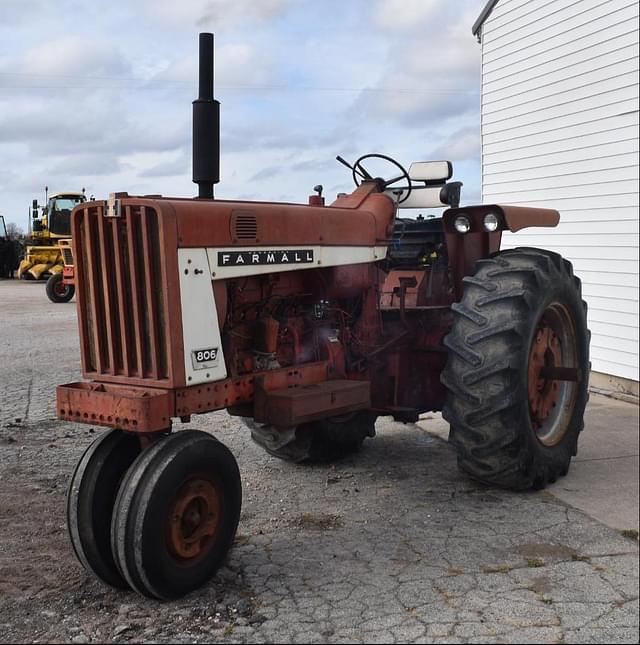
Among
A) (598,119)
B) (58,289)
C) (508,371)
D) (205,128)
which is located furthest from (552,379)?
(58,289)

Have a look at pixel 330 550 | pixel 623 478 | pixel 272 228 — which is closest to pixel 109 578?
pixel 330 550

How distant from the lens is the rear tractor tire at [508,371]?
4.49m

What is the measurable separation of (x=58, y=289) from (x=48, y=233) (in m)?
6.38

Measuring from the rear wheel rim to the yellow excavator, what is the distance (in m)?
23.3

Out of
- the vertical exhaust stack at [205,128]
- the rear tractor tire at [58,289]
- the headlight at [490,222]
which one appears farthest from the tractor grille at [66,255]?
the headlight at [490,222]

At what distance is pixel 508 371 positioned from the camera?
4473mm

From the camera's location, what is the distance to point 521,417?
456cm

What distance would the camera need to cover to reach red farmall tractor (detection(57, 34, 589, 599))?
143 inches

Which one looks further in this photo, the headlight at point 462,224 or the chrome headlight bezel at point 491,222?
the headlight at point 462,224

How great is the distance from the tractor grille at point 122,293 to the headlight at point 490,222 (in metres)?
2.17

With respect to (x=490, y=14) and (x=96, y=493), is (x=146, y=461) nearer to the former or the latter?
(x=96, y=493)

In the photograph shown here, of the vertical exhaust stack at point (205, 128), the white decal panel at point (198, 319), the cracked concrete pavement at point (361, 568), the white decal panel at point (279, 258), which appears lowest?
→ the cracked concrete pavement at point (361, 568)

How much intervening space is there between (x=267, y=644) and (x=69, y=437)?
383 cm

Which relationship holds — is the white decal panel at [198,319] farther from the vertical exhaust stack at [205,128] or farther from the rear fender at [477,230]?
the vertical exhaust stack at [205,128]
